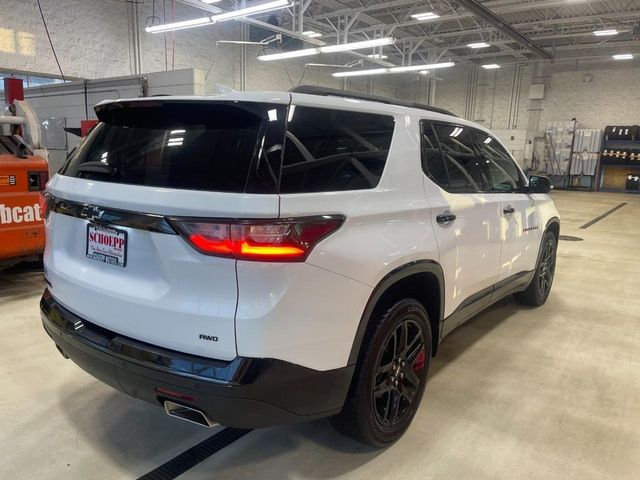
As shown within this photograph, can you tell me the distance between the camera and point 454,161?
8.64 feet

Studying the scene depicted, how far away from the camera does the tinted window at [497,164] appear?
310cm

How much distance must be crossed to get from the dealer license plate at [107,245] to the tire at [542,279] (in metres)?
3.41

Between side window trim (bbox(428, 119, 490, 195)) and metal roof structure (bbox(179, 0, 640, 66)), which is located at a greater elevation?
metal roof structure (bbox(179, 0, 640, 66))

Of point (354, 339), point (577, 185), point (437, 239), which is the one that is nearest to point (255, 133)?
point (354, 339)

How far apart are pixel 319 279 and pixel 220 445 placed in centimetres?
112

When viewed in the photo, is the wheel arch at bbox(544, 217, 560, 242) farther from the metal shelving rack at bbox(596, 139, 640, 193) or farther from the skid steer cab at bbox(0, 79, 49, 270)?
the metal shelving rack at bbox(596, 139, 640, 193)

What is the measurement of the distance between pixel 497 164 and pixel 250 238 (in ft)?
7.75

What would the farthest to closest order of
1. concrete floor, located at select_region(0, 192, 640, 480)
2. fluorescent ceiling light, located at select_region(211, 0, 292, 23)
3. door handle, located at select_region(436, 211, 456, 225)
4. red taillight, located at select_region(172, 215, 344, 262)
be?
fluorescent ceiling light, located at select_region(211, 0, 292, 23), door handle, located at select_region(436, 211, 456, 225), concrete floor, located at select_region(0, 192, 640, 480), red taillight, located at select_region(172, 215, 344, 262)

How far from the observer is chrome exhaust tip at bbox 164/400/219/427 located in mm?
1637

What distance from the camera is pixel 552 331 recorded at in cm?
380

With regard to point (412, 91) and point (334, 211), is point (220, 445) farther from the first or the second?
point (412, 91)

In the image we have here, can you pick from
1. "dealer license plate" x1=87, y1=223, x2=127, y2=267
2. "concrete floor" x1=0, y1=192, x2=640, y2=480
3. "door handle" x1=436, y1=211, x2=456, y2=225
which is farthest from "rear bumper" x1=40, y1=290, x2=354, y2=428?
"door handle" x1=436, y1=211, x2=456, y2=225

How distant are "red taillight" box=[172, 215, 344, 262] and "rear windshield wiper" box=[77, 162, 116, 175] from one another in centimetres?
49

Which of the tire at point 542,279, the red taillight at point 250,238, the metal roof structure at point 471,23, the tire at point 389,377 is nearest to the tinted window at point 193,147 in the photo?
the red taillight at point 250,238
